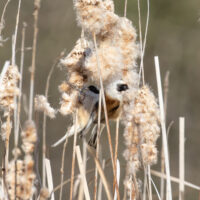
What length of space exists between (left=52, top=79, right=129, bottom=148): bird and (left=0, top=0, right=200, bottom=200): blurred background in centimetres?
488

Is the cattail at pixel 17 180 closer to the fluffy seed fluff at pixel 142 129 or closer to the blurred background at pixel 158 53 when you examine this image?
the fluffy seed fluff at pixel 142 129

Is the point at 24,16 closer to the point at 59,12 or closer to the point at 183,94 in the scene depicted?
the point at 59,12

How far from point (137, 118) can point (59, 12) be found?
6.72 metres

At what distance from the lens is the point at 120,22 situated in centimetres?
188

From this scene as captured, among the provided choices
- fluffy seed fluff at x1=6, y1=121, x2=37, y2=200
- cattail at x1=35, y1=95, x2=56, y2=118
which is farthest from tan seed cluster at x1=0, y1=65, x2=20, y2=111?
fluffy seed fluff at x1=6, y1=121, x2=37, y2=200

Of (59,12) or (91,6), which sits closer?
(91,6)

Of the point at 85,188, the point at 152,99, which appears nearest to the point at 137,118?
the point at 152,99

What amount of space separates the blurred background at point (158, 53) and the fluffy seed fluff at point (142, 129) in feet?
17.9

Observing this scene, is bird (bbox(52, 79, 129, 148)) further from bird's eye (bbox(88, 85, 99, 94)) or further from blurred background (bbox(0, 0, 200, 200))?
blurred background (bbox(0, 0, 200, 200))

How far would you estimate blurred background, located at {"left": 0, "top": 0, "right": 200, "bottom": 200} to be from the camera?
311 inches

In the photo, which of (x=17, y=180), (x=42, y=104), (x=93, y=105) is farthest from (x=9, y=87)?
(x=93, y=105)

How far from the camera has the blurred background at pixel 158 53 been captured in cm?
790

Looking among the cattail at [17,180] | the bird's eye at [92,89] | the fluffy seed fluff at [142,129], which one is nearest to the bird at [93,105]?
the bird's eye at [92,89]

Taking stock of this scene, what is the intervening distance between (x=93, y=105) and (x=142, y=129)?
0.41m
